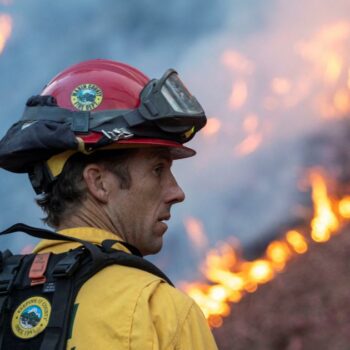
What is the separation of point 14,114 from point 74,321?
4.13 meters

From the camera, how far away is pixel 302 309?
5.71 meters

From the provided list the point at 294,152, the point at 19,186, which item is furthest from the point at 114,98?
the point at 294,152

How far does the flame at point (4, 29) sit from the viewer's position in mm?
6219

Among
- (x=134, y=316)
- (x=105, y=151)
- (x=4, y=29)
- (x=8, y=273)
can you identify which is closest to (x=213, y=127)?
(x=4, y=29)

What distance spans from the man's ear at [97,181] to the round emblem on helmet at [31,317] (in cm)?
43

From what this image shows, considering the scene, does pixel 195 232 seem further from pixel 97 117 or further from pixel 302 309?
pixel 97 117

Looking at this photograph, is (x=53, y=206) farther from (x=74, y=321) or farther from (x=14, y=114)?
(x=14, y=114)

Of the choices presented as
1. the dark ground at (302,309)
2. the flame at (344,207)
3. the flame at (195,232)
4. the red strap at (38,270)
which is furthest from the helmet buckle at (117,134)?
the flame at (344,207)

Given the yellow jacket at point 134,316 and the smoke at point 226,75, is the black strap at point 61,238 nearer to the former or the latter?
the yellow jacket at point 134,316

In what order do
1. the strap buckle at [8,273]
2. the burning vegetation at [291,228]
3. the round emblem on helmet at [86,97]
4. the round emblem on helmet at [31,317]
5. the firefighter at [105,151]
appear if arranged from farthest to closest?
the burning vegetation at [291,228] < the round emblem on helmet at [86,97] < the firefighter at [105,151] < the strap buckle at [8,273] < the round emblem on helmet at [31,317]

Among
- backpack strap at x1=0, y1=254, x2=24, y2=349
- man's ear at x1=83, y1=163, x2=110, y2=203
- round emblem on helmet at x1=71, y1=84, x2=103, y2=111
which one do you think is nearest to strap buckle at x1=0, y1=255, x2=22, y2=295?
backpack strap at x1=0, y1=254, x2=24, y2=349

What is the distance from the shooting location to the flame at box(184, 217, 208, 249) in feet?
20.0

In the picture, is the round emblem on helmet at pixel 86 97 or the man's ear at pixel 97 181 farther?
the round emblem on helmet at pixel 86 97

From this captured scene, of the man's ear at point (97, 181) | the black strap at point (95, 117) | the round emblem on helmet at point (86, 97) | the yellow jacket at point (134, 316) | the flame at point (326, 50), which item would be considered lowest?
the yellow jacket at point (134, 316)
